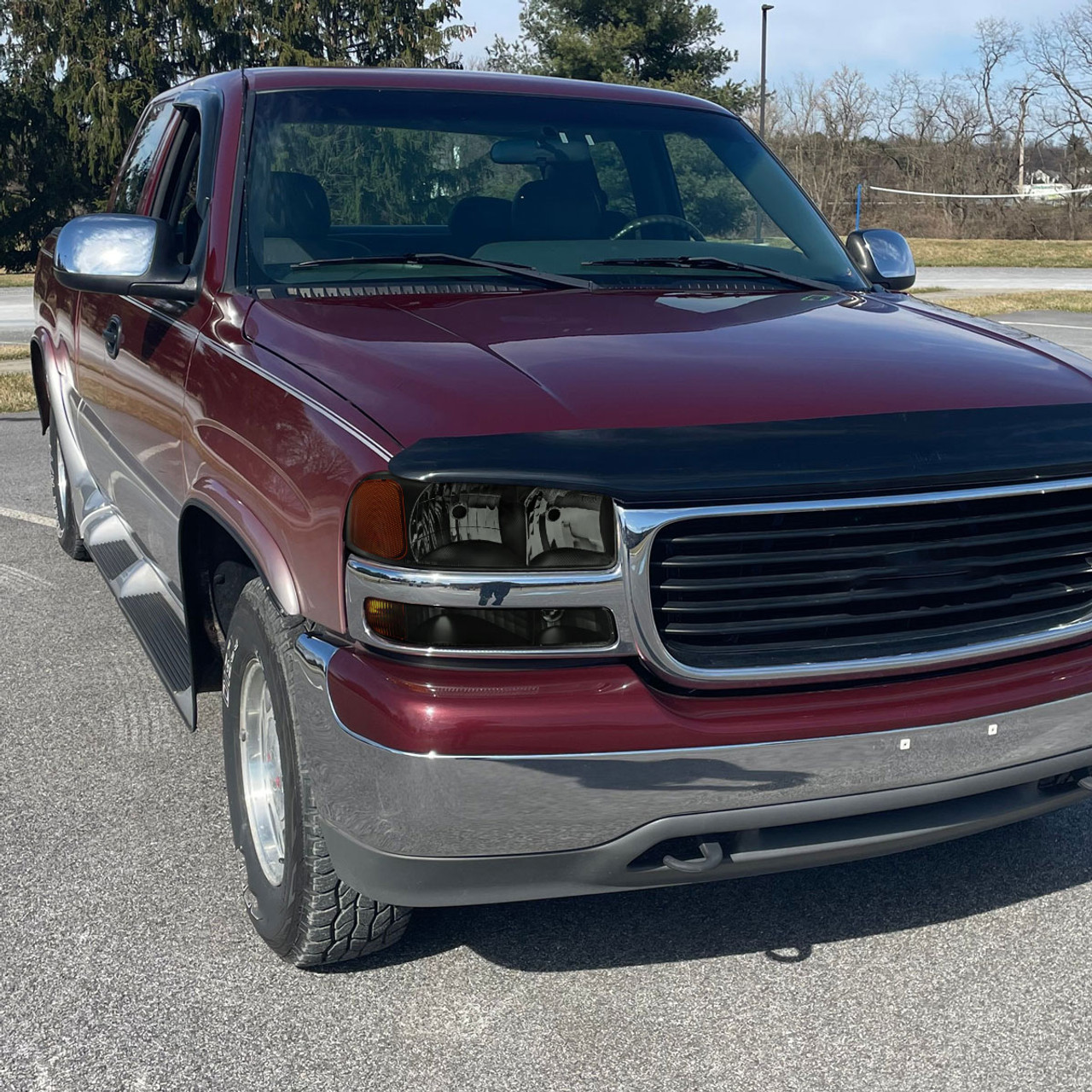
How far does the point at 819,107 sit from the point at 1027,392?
47.8 m

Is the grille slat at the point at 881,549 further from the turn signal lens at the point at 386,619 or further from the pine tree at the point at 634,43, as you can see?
the pine tree at the point at 634,43

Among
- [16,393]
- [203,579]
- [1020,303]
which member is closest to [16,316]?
[16,393]

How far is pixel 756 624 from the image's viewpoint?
2.46m

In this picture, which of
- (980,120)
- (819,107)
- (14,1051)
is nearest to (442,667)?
(14,1051)

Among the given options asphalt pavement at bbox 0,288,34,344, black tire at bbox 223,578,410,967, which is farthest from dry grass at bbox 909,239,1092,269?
black tire at bbox 223,578,410,967

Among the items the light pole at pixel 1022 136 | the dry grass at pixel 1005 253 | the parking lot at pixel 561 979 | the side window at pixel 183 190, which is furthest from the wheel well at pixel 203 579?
the light pole at pixel 1022 136

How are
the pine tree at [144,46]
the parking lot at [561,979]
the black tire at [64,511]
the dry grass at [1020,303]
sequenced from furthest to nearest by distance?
1. the pine tree at [144,46]
2. the dry grass at [1020,303]
3. the black tire at [64,511]
4. the parking lot at [561,979]

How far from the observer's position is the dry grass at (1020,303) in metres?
19.9

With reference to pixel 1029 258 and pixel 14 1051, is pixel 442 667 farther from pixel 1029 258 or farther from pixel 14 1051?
pixel 1029 258

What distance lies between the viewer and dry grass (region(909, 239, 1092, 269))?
112ft

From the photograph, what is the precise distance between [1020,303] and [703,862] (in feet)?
66.3

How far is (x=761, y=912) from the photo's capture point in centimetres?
314

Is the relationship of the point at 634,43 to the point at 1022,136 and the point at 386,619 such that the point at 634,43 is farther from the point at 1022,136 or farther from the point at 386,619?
the point at 386,619

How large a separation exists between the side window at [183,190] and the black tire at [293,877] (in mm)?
1276
